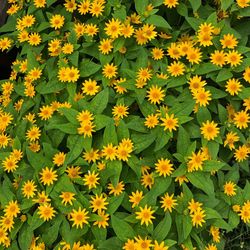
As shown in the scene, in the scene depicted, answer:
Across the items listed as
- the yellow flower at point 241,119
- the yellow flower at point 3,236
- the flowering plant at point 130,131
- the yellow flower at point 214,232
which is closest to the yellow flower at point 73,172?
the flowering plant at point 130,131

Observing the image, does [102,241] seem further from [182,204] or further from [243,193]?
[243,193]

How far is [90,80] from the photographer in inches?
71.2

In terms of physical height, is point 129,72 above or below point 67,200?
above

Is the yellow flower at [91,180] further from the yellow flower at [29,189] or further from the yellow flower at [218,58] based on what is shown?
the yellow flower at [218,58]

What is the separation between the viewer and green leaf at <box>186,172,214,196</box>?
1.60 m

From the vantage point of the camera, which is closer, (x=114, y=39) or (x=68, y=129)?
(x=68, y=129)

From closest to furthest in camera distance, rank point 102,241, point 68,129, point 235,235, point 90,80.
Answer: point 102,241
point 68,129
point 90,80
point 235,235

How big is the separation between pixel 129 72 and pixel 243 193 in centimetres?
64

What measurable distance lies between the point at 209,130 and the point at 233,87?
20cm

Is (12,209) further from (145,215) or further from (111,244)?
(145,215)

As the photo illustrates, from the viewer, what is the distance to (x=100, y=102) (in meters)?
1.72

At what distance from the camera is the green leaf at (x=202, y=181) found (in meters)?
1.60

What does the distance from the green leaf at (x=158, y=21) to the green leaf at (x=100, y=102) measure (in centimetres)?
34

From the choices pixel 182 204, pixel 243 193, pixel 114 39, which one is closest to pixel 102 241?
pixel 182 204
